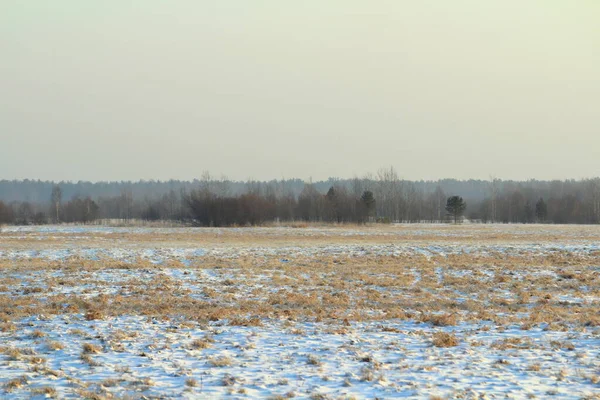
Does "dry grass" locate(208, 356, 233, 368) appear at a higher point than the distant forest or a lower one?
lower

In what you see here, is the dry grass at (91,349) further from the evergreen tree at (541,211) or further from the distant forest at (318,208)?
the evergreen tree at (541,211)

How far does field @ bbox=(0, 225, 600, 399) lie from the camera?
7.24m

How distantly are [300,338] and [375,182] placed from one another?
394 ft

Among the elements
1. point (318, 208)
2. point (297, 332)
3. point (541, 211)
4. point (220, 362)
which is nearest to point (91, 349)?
point (220, 362)

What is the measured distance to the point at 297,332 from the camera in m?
10.4

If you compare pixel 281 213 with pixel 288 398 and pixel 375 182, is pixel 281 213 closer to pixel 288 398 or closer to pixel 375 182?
pixel 375 182

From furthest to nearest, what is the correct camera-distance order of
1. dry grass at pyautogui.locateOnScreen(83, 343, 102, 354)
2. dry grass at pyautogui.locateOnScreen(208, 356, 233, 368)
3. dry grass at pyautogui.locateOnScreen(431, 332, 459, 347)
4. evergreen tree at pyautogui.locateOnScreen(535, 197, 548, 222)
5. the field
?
evergreen tree at pyautogui.locateOnScreen(535, 197, 548, 222)
dry grass at pyautogui.locateOnScreen(431, 332, 459, 347)
dry grass at pyautogui.locateOnScreen(83, 343, 102, 354)
dry grass at pyautogui.locateOnScreen(208, 356, 233, 368)
the field

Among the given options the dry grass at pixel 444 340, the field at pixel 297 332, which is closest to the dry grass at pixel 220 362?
the field at pixel 297 332

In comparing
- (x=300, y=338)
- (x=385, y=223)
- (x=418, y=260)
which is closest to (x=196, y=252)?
(x=418, y=260)

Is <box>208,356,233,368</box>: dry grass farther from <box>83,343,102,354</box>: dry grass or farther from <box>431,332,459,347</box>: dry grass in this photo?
<box>431,332,459,347</box>: dry grass

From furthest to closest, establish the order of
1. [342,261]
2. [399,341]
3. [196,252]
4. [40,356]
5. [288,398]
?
1. [196,252]
2. [342,261]
3. [399,341]
4. [40,356]
5. [288,398]

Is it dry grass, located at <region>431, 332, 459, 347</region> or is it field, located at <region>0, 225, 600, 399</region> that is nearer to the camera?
field, located at <region>0, 225, 600, 399</region>

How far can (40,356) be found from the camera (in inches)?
337

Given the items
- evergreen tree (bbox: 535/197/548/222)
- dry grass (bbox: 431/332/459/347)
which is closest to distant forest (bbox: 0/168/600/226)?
evergreen tree (bbox: 535/197/548/222)
